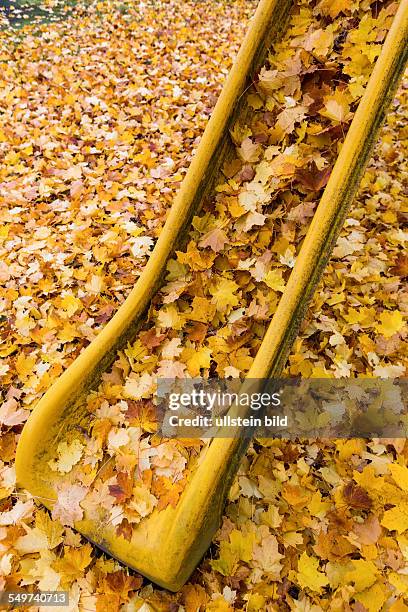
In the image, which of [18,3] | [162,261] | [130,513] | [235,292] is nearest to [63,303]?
[162,261]

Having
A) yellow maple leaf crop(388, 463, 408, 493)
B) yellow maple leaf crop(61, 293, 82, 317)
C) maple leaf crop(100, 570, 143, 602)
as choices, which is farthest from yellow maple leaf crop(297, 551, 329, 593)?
yellow maple leaf crop(61, 293, 82, 317)

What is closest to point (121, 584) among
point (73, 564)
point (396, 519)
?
point (73, 564)

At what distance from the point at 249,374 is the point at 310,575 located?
0.84m

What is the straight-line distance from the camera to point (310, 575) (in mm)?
1773

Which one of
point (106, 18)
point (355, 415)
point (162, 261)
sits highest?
point (106, 18)

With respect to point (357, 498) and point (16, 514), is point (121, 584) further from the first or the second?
point (357, 498)

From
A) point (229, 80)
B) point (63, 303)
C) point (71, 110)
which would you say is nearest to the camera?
point (229, 80)

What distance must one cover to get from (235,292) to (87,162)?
2566 mm

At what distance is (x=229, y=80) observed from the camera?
7.60ft

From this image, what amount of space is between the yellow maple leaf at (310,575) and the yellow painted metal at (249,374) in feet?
1.28

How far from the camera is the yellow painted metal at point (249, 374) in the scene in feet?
5.22

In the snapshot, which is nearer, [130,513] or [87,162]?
[130,513]

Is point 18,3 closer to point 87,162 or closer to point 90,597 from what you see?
point 87,162

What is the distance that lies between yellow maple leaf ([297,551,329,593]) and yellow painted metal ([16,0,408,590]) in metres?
0.39
